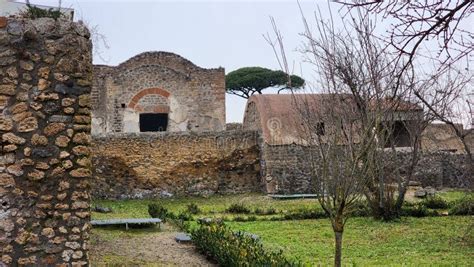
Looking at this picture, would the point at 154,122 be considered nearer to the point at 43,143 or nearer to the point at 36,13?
the point at 36,13

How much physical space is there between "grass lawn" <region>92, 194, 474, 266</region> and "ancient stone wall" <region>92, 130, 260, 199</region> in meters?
2.99

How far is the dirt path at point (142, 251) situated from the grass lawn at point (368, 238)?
37 cm

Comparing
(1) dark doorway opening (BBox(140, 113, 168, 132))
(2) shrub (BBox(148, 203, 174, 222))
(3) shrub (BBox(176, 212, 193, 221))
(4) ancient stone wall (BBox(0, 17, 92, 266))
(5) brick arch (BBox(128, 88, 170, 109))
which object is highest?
(5) brick arch (BBox(128, 88, 170, 109))

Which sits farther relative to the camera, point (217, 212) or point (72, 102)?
point (217, 212)

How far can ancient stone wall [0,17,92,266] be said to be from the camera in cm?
607

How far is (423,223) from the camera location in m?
13.6

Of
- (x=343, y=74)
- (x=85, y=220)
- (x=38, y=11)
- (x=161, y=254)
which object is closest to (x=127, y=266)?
(x=161, y=254)

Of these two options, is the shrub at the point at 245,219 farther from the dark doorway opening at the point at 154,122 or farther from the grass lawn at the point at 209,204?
the dark doorway opening at the point at 154,122

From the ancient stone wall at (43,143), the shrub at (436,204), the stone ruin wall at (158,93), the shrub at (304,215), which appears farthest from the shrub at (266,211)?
the stone ruin wall at (158,93)

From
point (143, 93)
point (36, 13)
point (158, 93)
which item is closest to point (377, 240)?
point (36, 13)

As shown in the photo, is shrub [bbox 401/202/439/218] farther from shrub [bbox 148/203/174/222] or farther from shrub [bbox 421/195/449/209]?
shrub [bbox 148/203/174/222]

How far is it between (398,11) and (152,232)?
9091 mm

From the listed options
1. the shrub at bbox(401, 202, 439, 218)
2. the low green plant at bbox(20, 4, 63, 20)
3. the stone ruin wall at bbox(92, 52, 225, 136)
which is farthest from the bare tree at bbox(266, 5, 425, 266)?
the stone ruin wall at bbox(92, 52, 225, 136)

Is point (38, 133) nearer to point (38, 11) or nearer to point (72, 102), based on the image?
point (72, 102)
